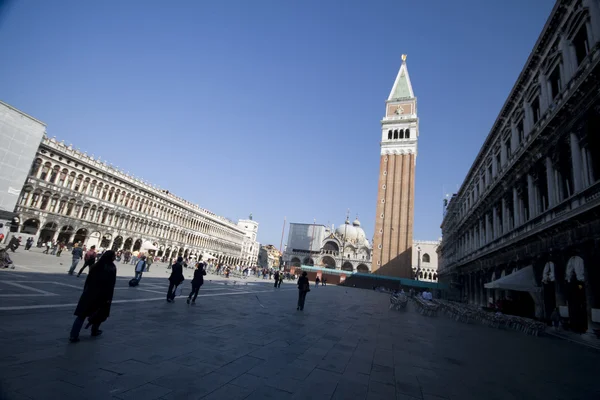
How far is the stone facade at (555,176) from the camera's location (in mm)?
10859

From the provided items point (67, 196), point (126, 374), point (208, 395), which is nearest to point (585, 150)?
point (208, 395)

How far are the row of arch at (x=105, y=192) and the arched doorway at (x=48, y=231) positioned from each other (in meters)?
4.92

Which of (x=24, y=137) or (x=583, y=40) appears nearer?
(x=583, y=40)

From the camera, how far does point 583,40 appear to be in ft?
42.0

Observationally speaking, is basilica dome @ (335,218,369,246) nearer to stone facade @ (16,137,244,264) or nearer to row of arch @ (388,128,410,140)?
row of arch @ (388,128,410,140)

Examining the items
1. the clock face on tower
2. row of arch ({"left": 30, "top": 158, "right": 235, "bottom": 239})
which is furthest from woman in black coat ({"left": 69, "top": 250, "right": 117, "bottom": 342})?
the clock face on tower

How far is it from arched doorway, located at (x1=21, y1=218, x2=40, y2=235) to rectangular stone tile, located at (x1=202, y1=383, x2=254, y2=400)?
43111 mm

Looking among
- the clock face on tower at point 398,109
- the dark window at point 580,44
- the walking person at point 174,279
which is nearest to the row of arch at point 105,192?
the walking person at point 174,279

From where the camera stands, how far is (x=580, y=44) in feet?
42.7

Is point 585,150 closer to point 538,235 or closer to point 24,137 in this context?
point 538,235

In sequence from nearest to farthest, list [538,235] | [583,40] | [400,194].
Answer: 1. [583,40]
2. [538,235]
3. [400,194]

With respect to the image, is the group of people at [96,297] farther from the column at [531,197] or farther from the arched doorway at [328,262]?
the arched doorway at [328,262]

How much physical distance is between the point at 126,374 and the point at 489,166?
91.6 feet

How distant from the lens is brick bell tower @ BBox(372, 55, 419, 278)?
57156 mm
